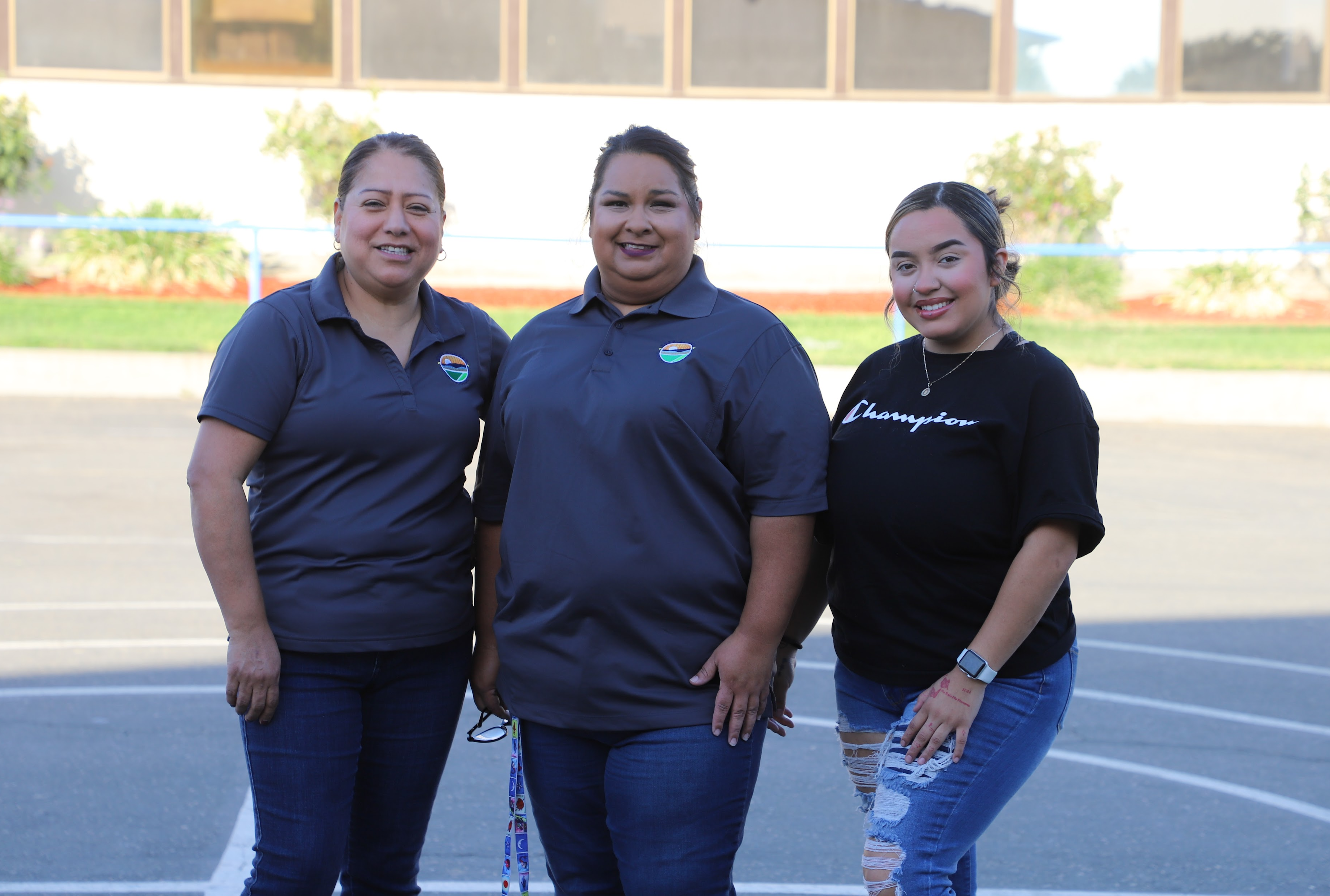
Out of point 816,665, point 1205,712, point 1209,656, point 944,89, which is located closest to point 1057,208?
point 944,89

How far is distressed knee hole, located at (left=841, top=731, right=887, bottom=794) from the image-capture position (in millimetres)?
2906

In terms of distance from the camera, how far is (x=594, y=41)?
22.1 metres

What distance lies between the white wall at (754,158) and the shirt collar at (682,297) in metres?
18.9

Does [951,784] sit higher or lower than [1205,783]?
higher

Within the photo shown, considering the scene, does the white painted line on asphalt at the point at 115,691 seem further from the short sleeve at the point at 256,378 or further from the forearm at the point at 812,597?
the forearm at the point at 812,597

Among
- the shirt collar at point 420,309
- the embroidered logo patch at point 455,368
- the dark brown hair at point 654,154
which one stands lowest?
the embroidered logo patch at point 455,368

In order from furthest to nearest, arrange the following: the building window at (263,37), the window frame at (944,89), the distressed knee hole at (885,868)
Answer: the window frame at (944,89)
the building window at (263,37)
the distressed knee hole at (885,868)

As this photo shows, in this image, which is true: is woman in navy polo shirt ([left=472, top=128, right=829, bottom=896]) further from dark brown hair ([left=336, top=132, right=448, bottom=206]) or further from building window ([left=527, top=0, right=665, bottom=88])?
building window ([left=527, top=0, right=665, bottom=88])

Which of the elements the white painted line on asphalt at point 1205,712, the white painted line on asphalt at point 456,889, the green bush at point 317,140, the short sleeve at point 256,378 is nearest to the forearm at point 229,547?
the short sleeve at point 256,378

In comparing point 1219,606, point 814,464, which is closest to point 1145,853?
point 814,464

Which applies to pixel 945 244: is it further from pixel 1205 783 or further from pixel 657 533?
pixel 1205 783

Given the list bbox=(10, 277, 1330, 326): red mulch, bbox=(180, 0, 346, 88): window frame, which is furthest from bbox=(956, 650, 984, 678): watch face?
bbox=(180, 0, 346, 88): window frame

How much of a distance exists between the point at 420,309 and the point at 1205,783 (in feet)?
12.3

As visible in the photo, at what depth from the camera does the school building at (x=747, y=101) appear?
856 inches
